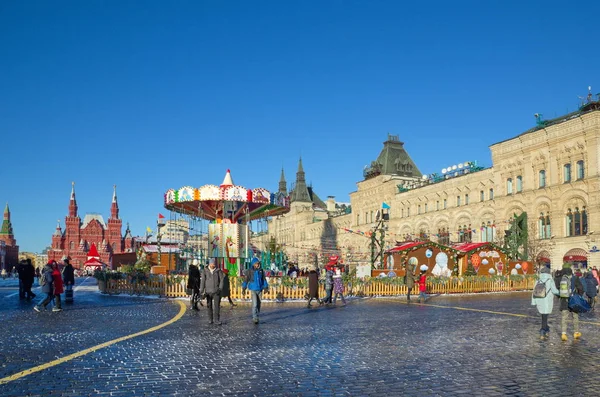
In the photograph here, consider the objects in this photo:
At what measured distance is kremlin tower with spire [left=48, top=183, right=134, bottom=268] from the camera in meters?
134

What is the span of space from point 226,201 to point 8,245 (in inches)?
5830

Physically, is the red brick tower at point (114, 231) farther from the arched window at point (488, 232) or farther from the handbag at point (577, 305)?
the handbag at point (577, 305)

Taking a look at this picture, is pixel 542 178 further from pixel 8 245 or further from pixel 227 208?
pixel 8 245

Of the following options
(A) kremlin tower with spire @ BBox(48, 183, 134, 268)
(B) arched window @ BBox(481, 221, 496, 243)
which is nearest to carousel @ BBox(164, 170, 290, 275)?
(B) arched window @ BBox(481, 221, 496, 243)

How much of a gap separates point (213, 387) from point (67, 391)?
183 centimetres

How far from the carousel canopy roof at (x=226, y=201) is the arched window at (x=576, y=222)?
79.9 ft

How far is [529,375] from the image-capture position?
8.41m

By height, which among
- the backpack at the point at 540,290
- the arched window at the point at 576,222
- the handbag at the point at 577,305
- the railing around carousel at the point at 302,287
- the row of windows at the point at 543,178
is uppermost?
the row of windows at the point at 543,178

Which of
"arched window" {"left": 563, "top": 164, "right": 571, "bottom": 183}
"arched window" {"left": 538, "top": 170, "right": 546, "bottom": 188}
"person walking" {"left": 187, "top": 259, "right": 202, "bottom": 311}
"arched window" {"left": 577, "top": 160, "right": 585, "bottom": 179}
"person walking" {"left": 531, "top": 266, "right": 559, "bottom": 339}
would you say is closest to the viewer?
"person walking" {"left": 531, "top": 266, "right": 559, "bottom": 339}

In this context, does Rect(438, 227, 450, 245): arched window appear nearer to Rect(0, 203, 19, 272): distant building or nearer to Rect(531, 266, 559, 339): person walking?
Rect(531, 266, 559, 339): person walking

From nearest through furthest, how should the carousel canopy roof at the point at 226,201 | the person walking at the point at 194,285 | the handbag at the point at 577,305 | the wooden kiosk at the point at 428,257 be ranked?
the handbag at the point at 577,305 → the person walking at the point at 194,285 → the carousel canopy roof at the point at 226,201 → the wooden kiosk at the point at 428,257

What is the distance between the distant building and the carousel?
420 feet

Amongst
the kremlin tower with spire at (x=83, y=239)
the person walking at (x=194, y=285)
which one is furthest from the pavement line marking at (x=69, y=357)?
the kremlin tower with spire at (x=83, y=239)

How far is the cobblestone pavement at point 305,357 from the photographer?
7.62 m
